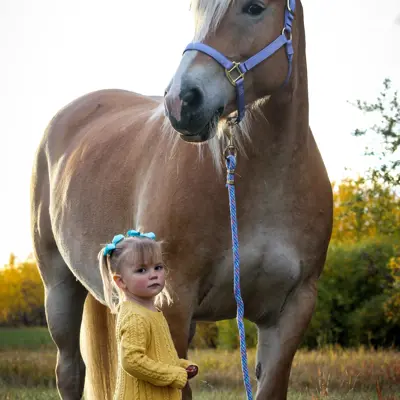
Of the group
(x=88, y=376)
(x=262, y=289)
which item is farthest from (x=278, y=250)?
(x=88, y=376)

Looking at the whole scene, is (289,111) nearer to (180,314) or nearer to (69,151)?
(180,314)

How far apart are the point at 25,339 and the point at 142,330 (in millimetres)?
7109

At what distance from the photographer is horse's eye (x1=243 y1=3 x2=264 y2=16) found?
8.93 ft

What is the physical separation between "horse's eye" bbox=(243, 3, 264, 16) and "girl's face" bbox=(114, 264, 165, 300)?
3.48ft

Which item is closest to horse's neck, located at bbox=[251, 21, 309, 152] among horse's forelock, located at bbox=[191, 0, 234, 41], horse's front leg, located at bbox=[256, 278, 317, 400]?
horse's forelock, located at bbox=[191, 0, 234, 41]

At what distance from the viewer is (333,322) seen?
9.11 meters

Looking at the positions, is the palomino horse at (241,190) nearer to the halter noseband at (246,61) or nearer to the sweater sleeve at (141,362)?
the halter noseband at (246,61)

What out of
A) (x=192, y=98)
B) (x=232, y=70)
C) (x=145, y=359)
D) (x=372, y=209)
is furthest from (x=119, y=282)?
(x=372, y=209)

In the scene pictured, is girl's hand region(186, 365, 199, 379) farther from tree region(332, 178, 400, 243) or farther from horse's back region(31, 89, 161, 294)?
tree region(332, 178, 400, 243)

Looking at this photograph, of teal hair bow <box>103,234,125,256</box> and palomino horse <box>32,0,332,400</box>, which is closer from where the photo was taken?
teal hair bow <box>103,234,125,256</box>

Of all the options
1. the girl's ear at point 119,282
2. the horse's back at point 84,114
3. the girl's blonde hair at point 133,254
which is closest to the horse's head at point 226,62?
the girl's blonde hair at point 133,254

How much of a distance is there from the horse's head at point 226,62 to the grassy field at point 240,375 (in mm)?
2518

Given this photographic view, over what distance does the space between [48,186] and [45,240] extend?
1.19 ft

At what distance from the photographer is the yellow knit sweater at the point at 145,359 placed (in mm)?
2299
